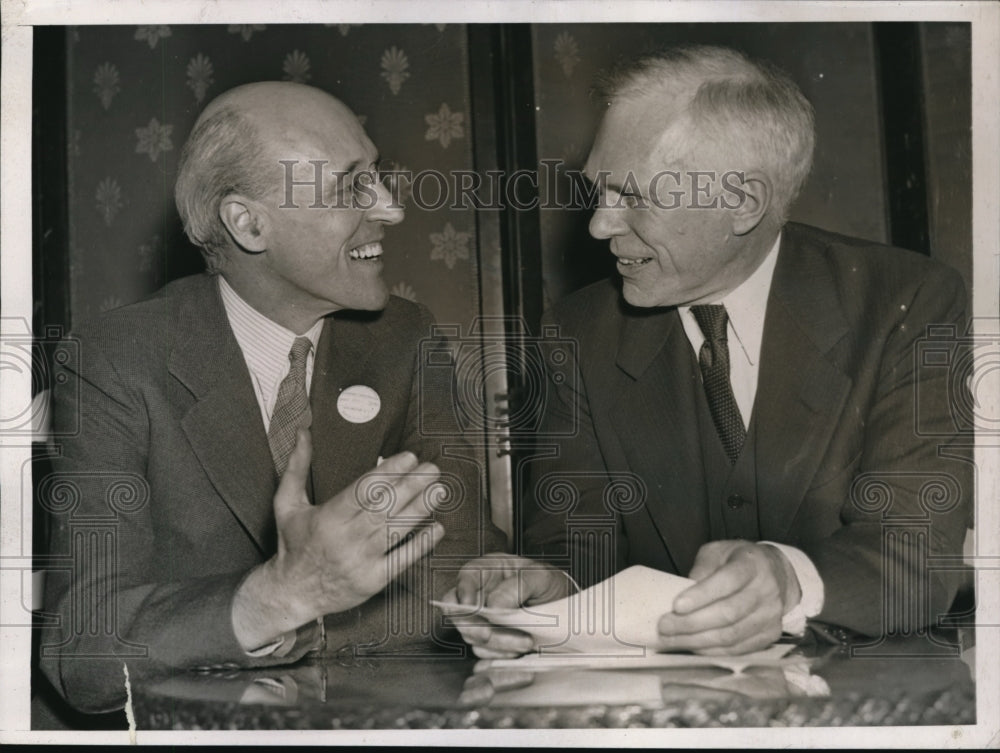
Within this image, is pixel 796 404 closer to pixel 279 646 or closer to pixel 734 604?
pixel 734 604

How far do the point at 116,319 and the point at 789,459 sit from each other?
53.8 inches

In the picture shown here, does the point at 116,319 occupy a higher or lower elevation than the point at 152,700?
higher

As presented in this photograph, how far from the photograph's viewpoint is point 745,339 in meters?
2.35

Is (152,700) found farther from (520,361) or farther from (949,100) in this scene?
(949,100)

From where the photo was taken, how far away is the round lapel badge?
2.34 meters

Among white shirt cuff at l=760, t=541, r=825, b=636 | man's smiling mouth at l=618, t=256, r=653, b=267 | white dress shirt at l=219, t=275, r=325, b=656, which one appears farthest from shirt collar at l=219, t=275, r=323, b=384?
white shirt cuff at l=760, t=541, r=825, b=636

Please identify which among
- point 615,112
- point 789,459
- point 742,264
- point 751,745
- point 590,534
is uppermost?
point 615,112

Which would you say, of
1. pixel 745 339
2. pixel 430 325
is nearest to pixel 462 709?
pixel 430 325

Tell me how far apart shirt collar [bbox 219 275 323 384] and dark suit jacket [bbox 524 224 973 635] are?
21.2 inches

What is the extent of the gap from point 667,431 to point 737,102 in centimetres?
65

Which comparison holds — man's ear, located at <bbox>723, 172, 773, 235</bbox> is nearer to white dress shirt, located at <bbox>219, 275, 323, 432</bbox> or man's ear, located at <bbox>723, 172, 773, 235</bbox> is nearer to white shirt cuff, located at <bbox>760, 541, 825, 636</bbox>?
white shirt cuff, located at <bbox>760, 541, 825, 636</bbox>

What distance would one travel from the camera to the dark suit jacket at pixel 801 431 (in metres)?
2.33

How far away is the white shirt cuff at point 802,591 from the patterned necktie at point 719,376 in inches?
8.4

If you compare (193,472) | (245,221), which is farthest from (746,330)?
(193,472)
